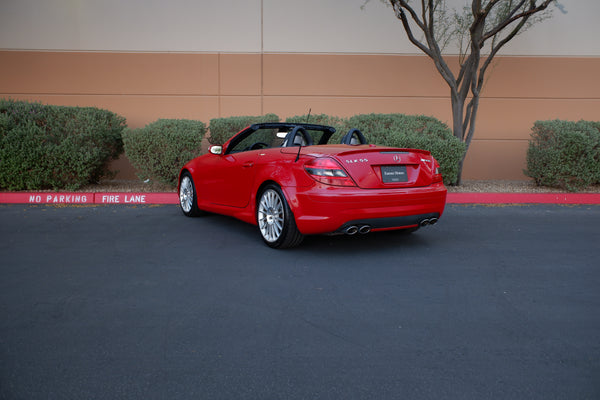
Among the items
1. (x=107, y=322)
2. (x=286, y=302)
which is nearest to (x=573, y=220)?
(x=286, y=302)

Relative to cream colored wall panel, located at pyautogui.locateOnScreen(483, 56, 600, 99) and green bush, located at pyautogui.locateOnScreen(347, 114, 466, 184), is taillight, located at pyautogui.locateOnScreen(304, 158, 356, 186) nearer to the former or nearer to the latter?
green bush, located at pyautogui.locateOnScreen(347, 114, 466, 184)

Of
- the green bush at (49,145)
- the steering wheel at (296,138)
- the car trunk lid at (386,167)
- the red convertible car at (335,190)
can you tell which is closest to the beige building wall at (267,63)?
the green bush at (49,145)

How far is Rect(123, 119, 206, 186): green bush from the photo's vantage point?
9.56m

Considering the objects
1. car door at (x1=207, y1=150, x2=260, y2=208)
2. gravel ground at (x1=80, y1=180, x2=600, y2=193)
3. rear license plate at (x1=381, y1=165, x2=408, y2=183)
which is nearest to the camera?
rear license plate at (x1=381, y1=165, x2=408, y2=183)

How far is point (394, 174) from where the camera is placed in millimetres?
5105

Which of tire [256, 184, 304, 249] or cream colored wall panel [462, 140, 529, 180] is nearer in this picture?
tire [256, 184, 304, 249]

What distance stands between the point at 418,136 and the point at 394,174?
4978mm

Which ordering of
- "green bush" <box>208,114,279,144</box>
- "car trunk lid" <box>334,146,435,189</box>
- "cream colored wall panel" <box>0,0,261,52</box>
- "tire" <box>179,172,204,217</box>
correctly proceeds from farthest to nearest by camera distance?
1. "cream colored wall panel" <box>0,0,261,52</box>
2. "green bush" <box>208,114,279,144</box>
3. "tire" <box>179,172,204,217</box>
4. "car trunk lid" <box>334,146,435,189</box>

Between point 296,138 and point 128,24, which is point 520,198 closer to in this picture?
point 296,138

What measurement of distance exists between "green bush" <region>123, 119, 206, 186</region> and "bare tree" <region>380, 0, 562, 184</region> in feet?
16.1

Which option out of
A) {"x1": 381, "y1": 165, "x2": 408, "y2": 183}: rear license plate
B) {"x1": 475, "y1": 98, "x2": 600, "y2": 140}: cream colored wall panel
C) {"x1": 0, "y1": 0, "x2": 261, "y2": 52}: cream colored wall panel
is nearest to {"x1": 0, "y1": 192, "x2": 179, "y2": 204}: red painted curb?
{"x1": 0, "y1": 0, "x2": 261, "y2": 52}: cream colored wall panel

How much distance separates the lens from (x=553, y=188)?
1059cm

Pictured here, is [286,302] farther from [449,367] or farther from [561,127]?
[561,127]

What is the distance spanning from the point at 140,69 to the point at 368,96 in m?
5.99
